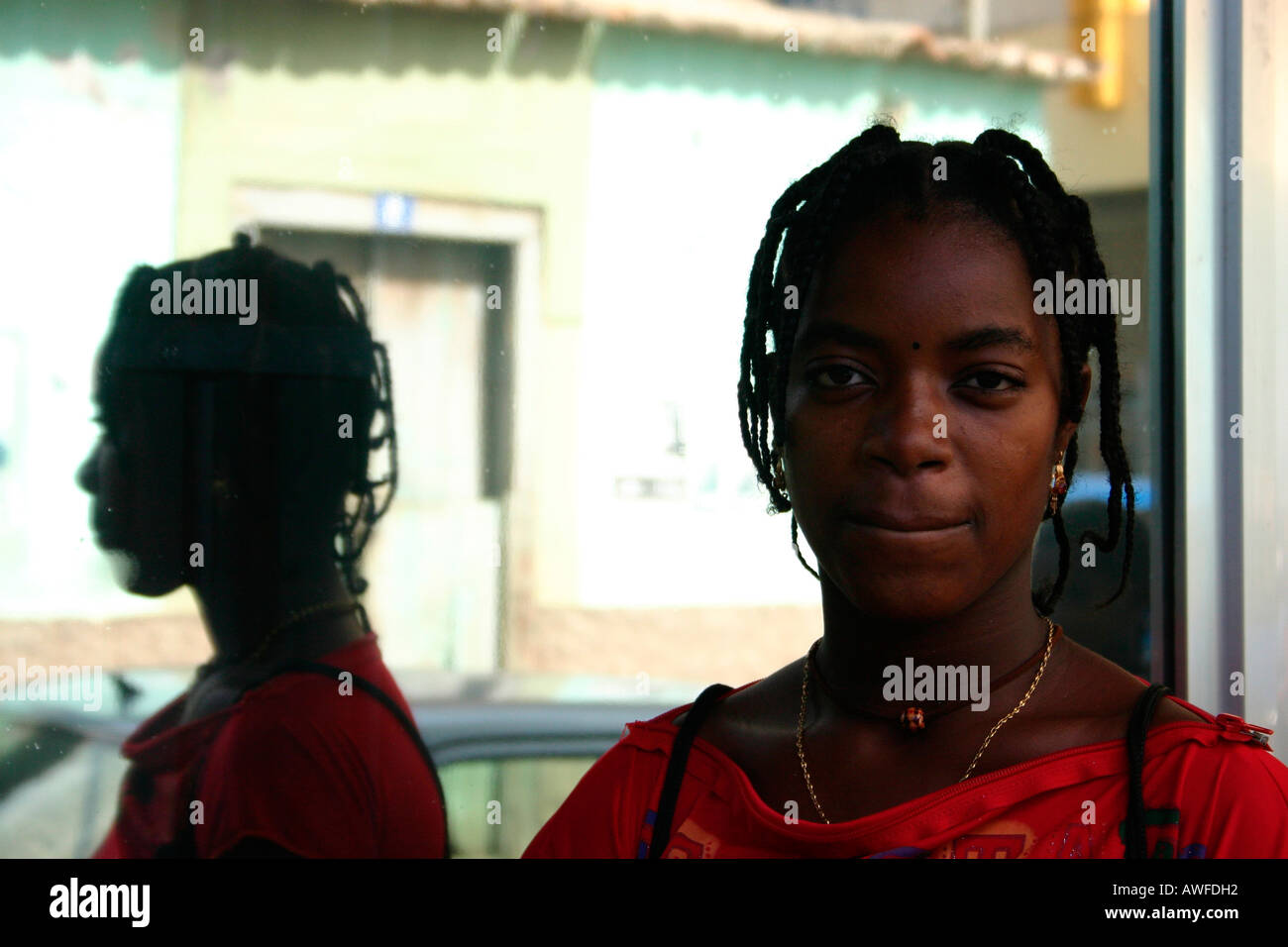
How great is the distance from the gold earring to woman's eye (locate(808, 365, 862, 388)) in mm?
290

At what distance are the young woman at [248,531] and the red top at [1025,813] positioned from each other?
799 mm

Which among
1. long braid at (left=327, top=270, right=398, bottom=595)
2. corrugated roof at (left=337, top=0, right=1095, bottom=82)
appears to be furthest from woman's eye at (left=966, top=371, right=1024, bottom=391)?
long braid at (left=327, top=270, right=398, bottom=595)

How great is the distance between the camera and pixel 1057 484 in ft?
4.48

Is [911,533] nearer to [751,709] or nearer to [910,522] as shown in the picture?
[910,522]

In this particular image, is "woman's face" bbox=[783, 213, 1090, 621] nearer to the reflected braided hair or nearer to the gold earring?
the gold earring

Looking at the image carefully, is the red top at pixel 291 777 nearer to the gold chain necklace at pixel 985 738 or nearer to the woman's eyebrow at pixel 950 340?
the gold chain necklace at pixel 985 738

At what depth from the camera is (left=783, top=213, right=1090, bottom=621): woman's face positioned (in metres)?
1.18

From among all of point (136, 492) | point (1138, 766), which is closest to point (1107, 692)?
point (1138, 766)

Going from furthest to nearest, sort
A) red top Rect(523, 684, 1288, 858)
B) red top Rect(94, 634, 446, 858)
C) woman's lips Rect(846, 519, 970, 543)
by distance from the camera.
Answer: red top Rect(94, 634, 446, 858), woman's lips Rect(846, 519, 970, 543), red top Rect(523, 684, 1288, 858)

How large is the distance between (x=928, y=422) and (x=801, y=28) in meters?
1.35

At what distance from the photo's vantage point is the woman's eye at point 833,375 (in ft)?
4.07

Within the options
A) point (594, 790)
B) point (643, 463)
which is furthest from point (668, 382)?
point (594, 790)

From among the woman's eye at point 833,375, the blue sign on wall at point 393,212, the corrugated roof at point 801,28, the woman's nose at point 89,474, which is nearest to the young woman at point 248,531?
the woman's nose at point 89,474
